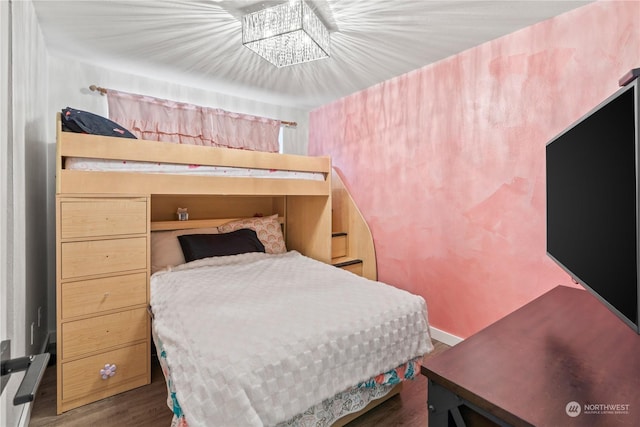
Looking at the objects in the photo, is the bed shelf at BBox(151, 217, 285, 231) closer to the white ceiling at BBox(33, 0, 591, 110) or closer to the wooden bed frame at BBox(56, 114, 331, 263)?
the wooden bed frame at BBox(56, 114, 331, 263)

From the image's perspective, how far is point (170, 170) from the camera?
7.40 ft

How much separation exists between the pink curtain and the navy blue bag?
764 mm

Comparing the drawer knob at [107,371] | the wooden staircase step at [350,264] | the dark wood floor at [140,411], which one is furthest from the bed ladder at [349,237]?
the drawer knob at [107,371]

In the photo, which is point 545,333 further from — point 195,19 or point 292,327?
point 195,19

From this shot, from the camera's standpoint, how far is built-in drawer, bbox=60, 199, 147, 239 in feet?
6.09

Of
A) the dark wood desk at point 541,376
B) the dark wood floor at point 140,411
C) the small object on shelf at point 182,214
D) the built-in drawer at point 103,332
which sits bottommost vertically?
the dark wood floor at point 140,411

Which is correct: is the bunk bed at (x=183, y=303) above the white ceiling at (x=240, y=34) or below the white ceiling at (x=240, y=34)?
below

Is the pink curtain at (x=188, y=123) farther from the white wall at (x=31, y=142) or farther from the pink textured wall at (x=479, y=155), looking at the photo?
the pink textured wall at (x=479, y=155)

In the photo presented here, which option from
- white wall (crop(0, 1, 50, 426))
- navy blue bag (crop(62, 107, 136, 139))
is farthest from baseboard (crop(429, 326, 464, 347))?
navy blue bag (crop(62, 107, 136, 139))

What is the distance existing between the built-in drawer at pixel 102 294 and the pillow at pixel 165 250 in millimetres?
498

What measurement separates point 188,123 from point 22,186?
169cm

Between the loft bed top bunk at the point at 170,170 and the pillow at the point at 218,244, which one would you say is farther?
the pillow at the point at 218,244

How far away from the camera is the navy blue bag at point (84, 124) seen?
76.3 inches

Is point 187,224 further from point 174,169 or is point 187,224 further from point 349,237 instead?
point 349,237
